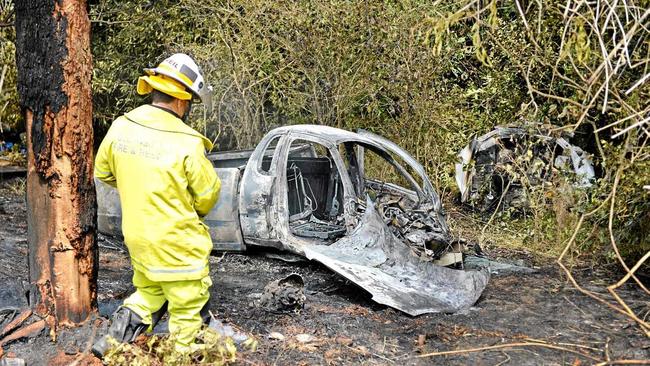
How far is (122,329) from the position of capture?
4336mm

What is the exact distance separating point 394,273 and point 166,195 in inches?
112

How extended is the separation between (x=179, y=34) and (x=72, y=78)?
24.6 feet

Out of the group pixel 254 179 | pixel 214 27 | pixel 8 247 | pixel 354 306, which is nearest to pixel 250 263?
pixel 254 179

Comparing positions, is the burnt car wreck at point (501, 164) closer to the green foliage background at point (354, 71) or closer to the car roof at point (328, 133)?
the green foliage background at point (354, 71)

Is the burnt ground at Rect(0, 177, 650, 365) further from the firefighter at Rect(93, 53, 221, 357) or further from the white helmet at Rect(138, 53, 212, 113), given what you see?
the white helmet at Rect(138, 53, 212, 113)

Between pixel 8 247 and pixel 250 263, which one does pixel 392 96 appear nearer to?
pixel 250 263

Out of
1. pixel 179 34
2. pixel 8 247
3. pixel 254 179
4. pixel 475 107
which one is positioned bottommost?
pixel 8 247

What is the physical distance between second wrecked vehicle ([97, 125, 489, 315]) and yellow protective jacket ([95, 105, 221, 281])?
215 centimetres

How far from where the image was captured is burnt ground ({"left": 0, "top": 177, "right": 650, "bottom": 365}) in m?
4.96

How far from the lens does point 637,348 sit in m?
5.27

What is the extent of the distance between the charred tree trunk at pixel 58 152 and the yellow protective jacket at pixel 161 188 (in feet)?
1.56

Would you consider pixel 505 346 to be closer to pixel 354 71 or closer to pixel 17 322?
pixel 17 322

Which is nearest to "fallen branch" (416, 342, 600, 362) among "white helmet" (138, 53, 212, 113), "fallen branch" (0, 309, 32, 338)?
"white helmet" (138, 53, 212, 113)

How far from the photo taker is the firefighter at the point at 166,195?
4.14 meters
